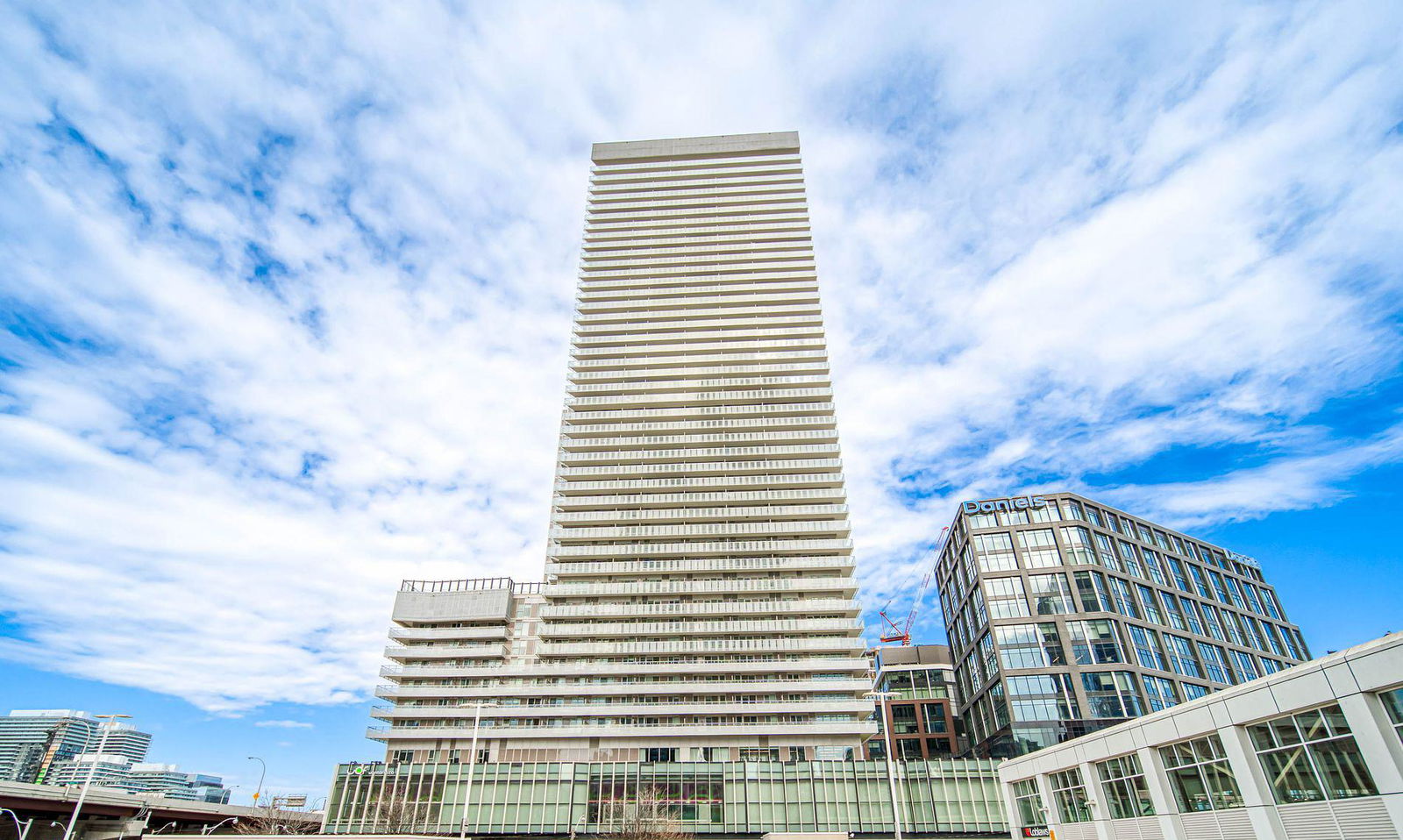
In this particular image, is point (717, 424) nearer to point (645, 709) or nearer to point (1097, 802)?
point (645, 709)

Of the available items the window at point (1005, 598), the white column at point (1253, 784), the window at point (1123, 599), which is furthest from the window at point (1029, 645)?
the white column at point (1253, 784)

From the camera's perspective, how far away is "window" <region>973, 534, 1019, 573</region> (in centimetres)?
9225

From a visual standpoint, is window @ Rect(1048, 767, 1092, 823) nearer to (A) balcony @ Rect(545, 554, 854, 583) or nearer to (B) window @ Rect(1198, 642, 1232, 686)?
(A) balcony @ Rect(545, 554, 854, 583)

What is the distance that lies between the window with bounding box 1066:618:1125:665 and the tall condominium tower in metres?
25.3

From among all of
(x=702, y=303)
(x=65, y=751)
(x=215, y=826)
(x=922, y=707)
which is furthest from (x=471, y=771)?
(x=65, y=751)

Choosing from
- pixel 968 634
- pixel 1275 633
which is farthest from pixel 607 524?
pixel 1275 633

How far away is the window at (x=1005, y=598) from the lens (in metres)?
88.1

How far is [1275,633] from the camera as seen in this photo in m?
110

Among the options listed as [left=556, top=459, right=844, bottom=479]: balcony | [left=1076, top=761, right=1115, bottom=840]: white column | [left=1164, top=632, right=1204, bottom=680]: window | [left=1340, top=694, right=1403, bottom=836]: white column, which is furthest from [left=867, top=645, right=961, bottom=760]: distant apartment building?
[left=1340, top=694, right=1403, bottom=836]: white column

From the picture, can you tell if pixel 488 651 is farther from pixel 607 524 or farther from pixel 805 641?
pixel 805 641

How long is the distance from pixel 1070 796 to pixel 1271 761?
21.9 meters

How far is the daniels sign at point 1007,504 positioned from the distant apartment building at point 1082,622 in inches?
5.2

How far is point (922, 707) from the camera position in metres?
131

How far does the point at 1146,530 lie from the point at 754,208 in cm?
8186
